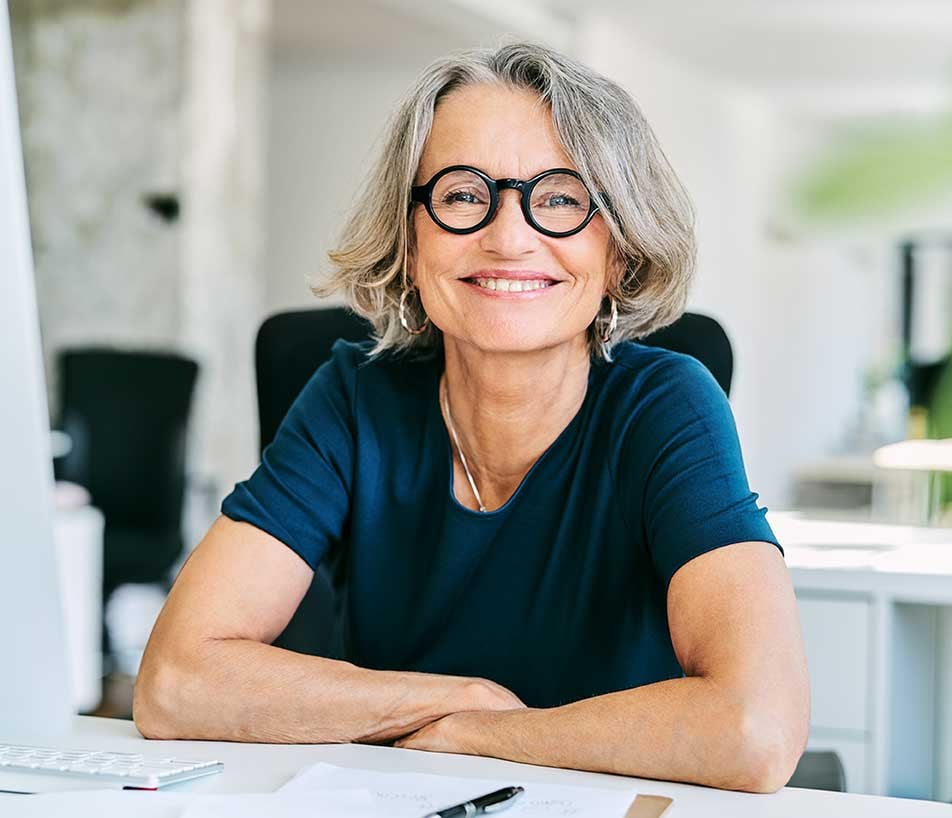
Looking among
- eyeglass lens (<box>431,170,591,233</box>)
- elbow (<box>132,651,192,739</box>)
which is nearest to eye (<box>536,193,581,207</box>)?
eyeglass lens (<box>431,170,591,233</box>)

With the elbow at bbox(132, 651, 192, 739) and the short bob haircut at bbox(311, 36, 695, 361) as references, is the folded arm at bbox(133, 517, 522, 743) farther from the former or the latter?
→ the short bob haircut at bbox(311, 36, 695, 361)

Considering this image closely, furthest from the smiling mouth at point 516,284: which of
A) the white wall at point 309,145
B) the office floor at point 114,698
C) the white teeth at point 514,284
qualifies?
the white wall at point 309,145

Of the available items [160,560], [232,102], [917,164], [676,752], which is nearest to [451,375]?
[676,752]

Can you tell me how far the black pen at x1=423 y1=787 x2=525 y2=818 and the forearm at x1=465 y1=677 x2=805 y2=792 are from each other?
0.16m

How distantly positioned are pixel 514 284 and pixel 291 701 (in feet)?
1.68

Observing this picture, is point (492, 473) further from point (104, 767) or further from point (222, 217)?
point (222, 217)

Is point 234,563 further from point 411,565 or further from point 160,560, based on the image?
point 160,560

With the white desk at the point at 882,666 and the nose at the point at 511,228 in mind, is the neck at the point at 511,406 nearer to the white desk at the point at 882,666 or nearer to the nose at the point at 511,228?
the nose at the point at 511,228

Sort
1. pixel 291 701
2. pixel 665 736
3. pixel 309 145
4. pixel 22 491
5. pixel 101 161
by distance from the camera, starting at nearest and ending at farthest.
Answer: pixel 22 491
pixel 665 736
pixel 291 701
pixel 101 161
pixel 309 145

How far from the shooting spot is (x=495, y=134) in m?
1.49

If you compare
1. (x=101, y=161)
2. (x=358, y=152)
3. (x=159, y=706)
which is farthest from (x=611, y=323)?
(x=358, y=152)

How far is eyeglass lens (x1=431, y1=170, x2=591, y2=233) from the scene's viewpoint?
1.48m

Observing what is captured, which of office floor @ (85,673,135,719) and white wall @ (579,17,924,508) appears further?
white wall @ (579,17,924,508)

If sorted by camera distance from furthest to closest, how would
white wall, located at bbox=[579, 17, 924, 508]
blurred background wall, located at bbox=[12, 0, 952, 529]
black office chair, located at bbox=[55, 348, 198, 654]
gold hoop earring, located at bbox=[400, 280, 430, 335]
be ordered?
white wall, located at bbox=[579, 17, 924, 508], blurred background wall, located at bbox=[12, 0, 952, 529], black office chair, located at bbox=[55, 348, 198, 654], gold hoop earring, located at bbox=[400, 280, 430, 335]
